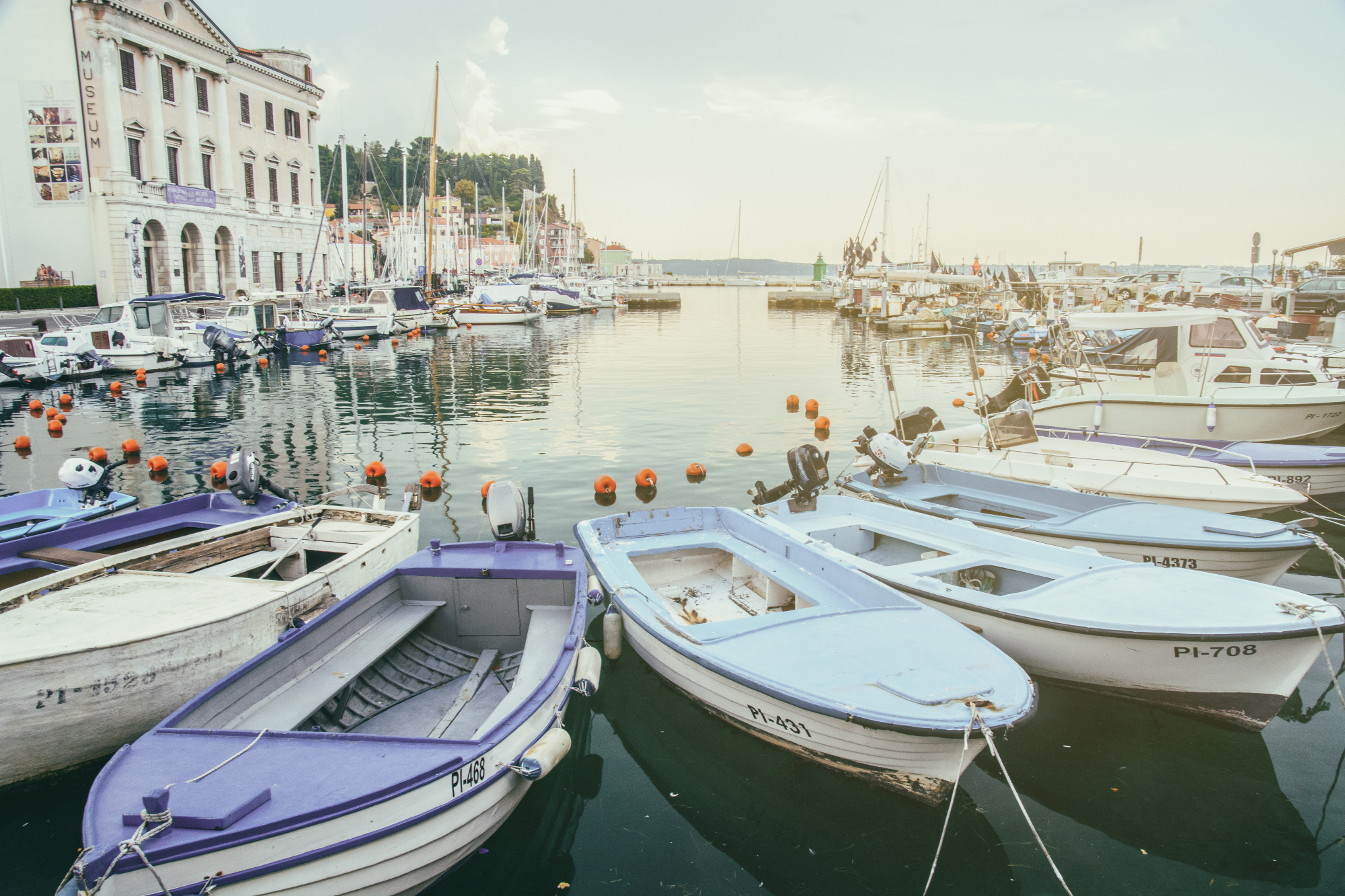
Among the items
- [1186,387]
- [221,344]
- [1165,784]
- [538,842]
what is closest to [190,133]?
[221,344]

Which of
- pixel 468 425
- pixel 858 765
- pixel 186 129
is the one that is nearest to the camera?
pixel 858 765

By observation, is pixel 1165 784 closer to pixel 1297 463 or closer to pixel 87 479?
pixel 1297 463

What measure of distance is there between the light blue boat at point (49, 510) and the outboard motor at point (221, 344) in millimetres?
21890

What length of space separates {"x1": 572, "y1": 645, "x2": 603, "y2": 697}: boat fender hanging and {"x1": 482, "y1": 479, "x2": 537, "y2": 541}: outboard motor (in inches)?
77.4

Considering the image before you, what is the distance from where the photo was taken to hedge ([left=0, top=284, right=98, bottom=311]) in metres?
33.3

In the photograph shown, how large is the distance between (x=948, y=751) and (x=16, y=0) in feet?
160

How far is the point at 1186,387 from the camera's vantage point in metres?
14.6

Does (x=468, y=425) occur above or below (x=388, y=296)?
below

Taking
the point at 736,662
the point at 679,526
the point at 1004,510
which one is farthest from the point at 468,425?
the point at 736,662

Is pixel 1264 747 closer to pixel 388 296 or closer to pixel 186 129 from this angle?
pixel 388 296

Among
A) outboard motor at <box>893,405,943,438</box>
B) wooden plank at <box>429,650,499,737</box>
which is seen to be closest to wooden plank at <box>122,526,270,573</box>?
wooden plank at <box>429,650,499,737</box>

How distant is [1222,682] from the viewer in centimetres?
581

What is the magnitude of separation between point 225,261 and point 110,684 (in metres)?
48.0

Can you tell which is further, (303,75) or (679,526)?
(303,75)
